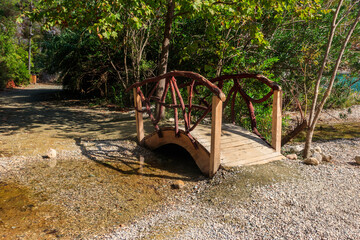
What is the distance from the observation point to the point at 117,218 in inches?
149

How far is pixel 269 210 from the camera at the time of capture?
3607 mm

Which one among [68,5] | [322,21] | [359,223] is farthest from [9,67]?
[359,223]

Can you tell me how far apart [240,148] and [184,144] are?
1.11 metres

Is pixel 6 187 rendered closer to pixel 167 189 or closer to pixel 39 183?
pixel 39 183

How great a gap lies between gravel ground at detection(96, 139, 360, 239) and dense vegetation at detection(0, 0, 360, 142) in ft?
8.10

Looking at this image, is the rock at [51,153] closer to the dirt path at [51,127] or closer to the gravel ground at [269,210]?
the dirt path at [51,127]

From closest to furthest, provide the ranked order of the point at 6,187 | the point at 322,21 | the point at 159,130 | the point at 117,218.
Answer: the point at 117,218 < the point at 6,187 < the point at 159,130 < the point at 322,21

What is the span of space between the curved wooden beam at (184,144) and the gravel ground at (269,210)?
1.47 feet

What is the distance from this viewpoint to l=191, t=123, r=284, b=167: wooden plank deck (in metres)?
4.83

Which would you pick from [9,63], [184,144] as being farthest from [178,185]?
[9,63]

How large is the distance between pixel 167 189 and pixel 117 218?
1166 mm

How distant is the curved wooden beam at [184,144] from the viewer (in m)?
5.04

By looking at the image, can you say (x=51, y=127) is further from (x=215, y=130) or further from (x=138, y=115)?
(x=215, y=130)

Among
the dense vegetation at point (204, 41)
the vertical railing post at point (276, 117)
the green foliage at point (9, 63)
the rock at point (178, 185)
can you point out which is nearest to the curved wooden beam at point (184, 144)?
the rock at point (178, 185)
